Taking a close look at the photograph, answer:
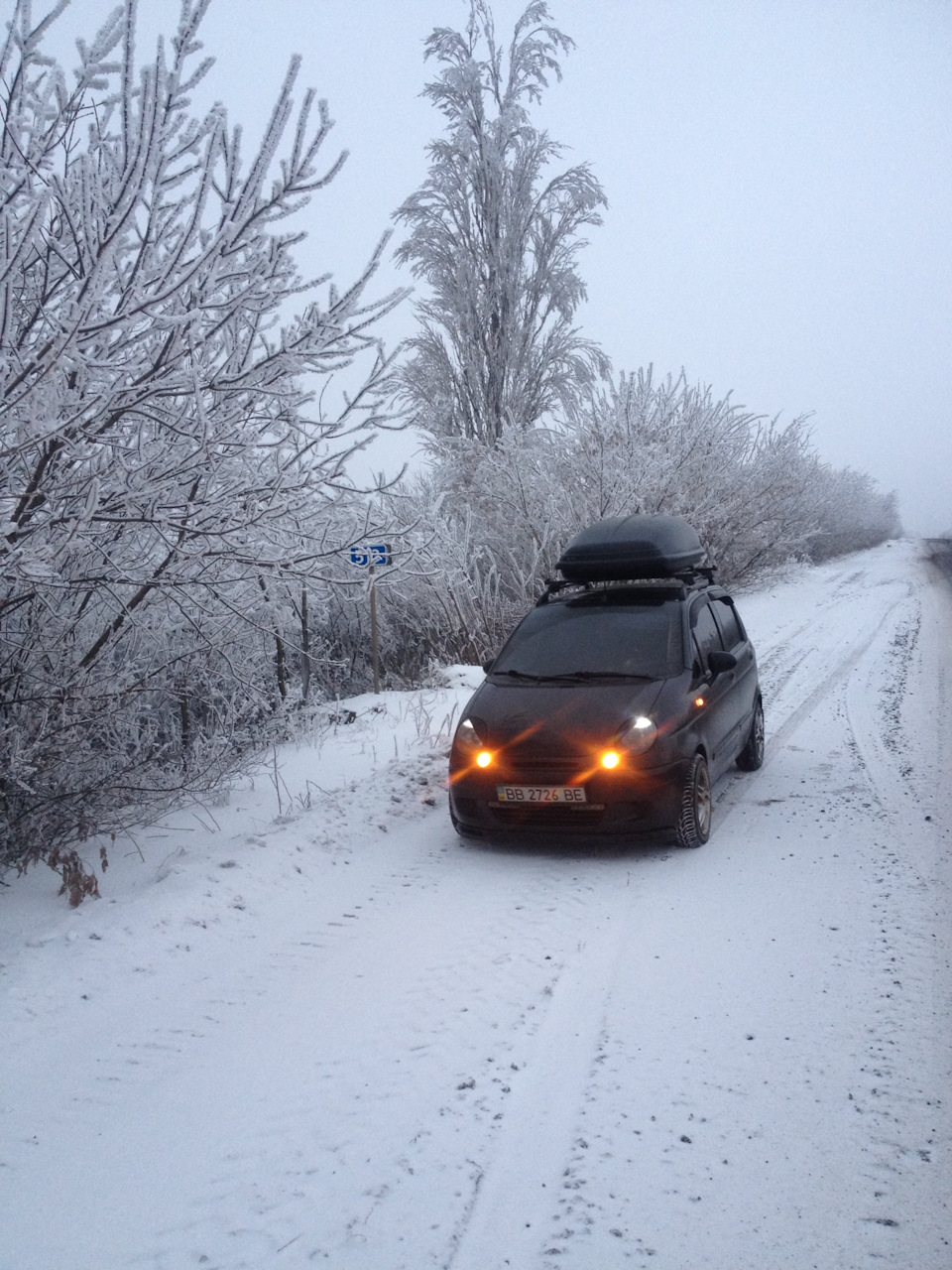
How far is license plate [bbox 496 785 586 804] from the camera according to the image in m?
5.41

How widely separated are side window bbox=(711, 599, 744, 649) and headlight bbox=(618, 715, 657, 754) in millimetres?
2082

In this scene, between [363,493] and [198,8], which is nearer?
[198,8]

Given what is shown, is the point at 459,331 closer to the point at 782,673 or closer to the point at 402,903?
the point at 782,673

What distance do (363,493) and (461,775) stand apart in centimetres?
213

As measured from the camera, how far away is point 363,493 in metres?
4.41

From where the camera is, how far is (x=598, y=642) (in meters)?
6.41

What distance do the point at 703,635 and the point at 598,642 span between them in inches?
34.7

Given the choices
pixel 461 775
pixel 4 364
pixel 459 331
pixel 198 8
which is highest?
pixel 459 331

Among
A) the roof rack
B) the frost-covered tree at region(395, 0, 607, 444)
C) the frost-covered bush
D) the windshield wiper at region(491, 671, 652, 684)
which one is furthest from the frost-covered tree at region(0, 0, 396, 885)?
the frost-covered tree at region(395, 0, 607, 444)

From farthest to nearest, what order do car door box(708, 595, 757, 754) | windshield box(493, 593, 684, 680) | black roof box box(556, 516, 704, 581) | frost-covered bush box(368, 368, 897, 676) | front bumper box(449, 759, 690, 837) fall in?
frost-covered bush box(368, 368, 897, 676)
black roof box box(556, 516, 704, 581)
car door box(708, 595, 757, 754)
windshield box(493, 593, 684, 680)
front bumper box(449, 759, 690, 837)

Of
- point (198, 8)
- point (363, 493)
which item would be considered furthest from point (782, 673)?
point (198, 8)

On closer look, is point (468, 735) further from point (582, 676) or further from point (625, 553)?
point (625, 553)

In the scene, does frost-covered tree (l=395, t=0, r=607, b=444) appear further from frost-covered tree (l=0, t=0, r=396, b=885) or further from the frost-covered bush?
frost-covered tree (l=0, t=0, r=396, b=885)

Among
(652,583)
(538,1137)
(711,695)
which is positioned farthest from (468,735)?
(538,1137)
